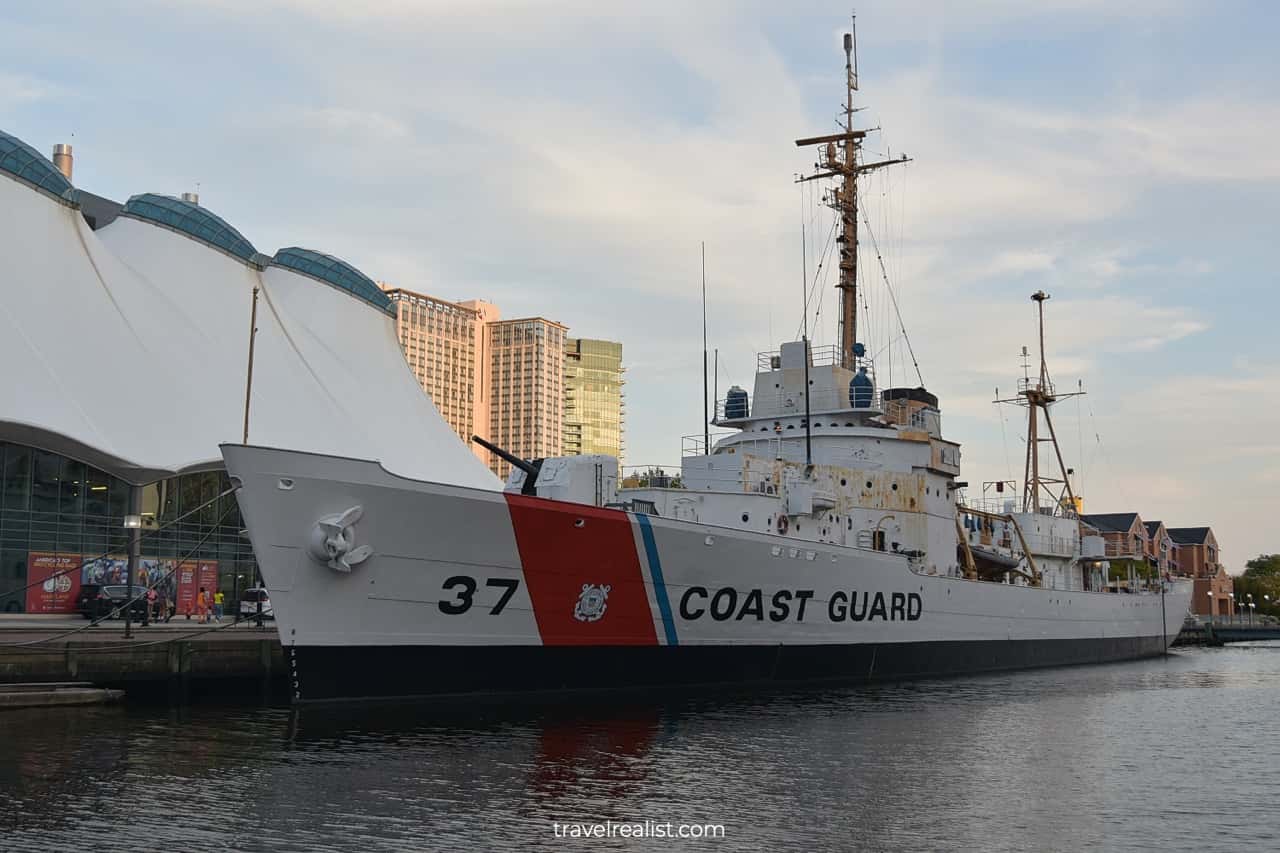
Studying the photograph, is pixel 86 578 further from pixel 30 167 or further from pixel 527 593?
pixel 527 593

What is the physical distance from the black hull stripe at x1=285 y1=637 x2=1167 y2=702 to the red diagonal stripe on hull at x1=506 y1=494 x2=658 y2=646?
0.30 metres

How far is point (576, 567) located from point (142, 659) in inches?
264

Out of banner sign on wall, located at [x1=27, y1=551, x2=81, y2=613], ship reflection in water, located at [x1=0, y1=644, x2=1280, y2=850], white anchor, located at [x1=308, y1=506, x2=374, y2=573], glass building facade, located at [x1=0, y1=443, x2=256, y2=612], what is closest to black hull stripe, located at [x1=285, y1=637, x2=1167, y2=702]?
ship reflection in water, located at [x1=0, y1=644, x2=1280, y2=850]

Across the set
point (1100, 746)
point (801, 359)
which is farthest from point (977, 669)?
point (1100, 746)

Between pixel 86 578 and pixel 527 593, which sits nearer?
pixel 527 593

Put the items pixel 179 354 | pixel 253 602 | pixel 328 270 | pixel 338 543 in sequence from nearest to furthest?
pixel 338 543, pixel 253 602, pixel 179 354, pixel 328 270

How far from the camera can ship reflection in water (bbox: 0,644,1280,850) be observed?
31.7 ft

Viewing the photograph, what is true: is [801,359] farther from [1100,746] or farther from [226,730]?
[226,730]

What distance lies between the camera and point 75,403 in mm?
28453

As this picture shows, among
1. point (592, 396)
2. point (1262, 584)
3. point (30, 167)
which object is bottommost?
point (1262, 584)

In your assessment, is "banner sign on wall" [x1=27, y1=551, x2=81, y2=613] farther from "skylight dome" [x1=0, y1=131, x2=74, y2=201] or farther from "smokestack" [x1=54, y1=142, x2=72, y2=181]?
"smokestack" [x1=54, y1=142, x2=72, y2=181]

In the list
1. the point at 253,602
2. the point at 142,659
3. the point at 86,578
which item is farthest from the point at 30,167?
the point at 142,659

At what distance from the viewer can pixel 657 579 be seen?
60.4 ft

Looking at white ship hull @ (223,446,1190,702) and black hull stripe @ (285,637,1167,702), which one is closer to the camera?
white ship hull @ (223,446,1190,702)
